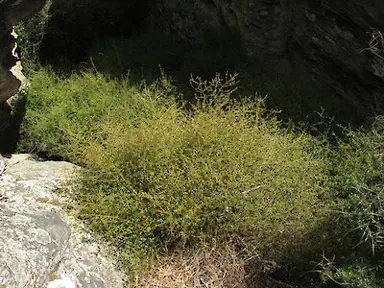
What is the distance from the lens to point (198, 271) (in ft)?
12.2

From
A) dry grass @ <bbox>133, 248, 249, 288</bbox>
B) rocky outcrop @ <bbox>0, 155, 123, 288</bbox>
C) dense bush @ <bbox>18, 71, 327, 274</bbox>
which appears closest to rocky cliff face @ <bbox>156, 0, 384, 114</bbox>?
dense bush @ <bbox>18, 71, 327, 274</bbox>

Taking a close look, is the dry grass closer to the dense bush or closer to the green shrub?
the dense bush

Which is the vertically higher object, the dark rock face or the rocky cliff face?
the dark rock face

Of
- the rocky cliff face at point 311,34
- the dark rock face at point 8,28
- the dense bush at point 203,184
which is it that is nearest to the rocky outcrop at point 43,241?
the dense bush at point 203,184

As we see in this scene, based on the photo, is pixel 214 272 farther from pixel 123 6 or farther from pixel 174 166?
pixel 123 6

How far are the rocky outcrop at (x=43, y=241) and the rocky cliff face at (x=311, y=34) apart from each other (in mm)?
2954

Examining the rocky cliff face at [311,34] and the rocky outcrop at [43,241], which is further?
the rocky cliff face at [311,34]

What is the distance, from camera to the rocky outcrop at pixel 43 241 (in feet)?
10.4

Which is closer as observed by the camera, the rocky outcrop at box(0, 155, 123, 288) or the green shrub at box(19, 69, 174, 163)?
the rocky outcrop at box(0, 155, 123, 288)

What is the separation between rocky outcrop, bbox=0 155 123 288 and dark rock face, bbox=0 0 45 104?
4.34 ft

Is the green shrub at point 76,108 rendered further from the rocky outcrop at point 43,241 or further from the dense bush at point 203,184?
the rocky outcrop at point 43,241

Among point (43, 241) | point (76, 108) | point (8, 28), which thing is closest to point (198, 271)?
point (43, 241)

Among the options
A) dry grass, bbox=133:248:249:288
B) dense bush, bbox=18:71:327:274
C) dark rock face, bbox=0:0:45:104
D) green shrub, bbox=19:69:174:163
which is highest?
dark rock face, bbox=0:0:45:104

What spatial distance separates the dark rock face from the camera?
15.4ft
